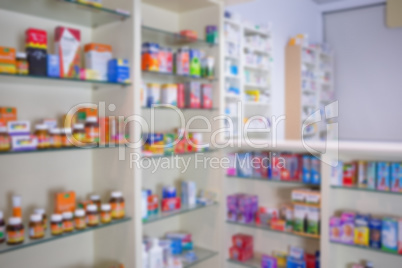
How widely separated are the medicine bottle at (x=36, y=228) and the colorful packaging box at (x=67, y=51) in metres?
0.82

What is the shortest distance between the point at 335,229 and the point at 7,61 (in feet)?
7.62

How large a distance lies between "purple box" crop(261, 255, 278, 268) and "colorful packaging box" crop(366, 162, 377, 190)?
974 mm

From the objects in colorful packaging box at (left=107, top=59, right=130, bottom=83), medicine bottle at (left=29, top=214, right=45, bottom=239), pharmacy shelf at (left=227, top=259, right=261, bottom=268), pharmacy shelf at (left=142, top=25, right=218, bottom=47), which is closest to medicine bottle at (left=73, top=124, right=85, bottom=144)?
colorful packaging box at (left=107, top=59, right=130, bottom=83)

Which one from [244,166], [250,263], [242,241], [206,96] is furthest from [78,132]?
[250,263]

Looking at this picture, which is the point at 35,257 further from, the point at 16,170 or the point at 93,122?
the point at 93,122

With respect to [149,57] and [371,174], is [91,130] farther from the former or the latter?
[371,174]

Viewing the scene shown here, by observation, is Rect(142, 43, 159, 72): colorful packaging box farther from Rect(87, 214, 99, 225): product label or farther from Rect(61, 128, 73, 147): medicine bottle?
Rect(87, 214, 99, 225): product label

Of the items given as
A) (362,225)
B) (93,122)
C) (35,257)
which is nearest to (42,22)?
(93,122)

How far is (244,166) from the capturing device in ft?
10.1

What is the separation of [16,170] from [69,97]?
0.59 m

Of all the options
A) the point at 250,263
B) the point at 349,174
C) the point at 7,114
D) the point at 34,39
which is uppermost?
the point at 34,39

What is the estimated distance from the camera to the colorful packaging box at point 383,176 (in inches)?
95.9

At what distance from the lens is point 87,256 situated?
265cm

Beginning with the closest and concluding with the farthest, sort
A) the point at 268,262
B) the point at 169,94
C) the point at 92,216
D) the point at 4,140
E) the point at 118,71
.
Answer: the point at 4,140, the point at 92,216, the point at 118,71, the point at 169,94, the point at 268,262
